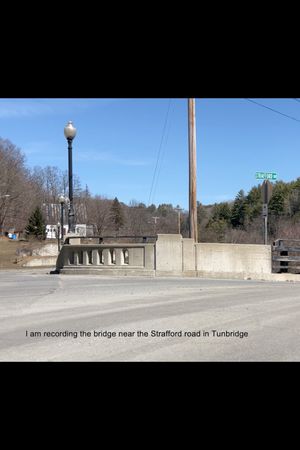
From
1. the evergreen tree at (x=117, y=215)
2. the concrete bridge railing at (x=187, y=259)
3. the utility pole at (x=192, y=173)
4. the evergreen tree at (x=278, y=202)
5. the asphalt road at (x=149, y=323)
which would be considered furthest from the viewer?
the evergreen tree at (x=117, y=215)

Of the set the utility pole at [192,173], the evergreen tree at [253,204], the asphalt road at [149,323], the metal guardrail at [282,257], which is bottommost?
the asphalt road at [149,323]

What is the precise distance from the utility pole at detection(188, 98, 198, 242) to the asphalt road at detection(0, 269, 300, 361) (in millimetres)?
5653

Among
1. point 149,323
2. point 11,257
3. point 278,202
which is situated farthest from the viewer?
point 278,202

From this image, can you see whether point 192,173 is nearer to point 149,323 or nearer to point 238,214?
point 149,323

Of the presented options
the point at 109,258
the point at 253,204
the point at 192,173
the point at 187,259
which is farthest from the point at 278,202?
the point at 109,258

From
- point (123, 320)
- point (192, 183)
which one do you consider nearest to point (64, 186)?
point (192, 183)

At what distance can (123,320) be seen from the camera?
9.62m

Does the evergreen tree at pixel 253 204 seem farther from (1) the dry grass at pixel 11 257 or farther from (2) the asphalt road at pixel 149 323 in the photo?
(2) the asphalt road at pixel 149 323

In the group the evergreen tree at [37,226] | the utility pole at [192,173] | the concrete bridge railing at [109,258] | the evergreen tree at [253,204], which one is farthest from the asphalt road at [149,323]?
the evergreen tree at [253,204]

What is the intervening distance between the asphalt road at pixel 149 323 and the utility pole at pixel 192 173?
5653mm

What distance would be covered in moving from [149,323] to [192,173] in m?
11.9

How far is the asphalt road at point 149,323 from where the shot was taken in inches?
293

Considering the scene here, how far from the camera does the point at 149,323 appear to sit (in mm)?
9328
